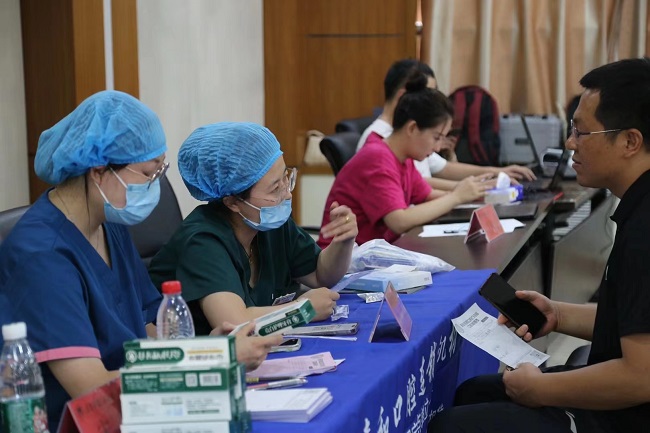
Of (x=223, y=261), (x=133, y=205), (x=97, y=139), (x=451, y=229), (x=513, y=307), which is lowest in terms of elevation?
(x=451, y=229)

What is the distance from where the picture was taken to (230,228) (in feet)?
7.48

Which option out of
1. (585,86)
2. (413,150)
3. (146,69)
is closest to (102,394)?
(585,86)

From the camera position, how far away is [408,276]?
2.56 m

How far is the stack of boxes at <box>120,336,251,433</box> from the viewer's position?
4.27ft

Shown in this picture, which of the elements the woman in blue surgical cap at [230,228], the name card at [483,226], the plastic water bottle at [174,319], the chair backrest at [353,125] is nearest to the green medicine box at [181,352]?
the plastic water bottle at [174,319]

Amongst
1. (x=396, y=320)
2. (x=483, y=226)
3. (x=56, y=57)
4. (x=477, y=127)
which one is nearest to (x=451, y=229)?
(x=483, y=226)

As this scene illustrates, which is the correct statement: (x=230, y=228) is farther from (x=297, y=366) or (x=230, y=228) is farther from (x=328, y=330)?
(x=297, y=366)

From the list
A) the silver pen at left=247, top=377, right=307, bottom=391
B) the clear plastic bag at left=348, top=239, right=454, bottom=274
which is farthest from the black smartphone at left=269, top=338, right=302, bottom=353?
the clear plastic bag at left=348, top=239, right=454, bottom=274

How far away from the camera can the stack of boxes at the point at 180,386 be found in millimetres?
1301

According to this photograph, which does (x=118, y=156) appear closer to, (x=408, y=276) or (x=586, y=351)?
(x=408, y=276)

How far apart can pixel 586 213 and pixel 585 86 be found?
3.40m

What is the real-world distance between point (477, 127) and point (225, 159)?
11.8 feet

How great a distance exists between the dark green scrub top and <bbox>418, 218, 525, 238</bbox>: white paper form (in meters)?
0.91

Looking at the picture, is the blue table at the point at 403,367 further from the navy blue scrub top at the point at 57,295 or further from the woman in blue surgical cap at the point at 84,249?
the navy blue scrub top at the point at 57,295
